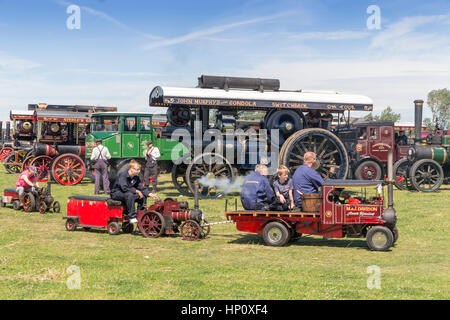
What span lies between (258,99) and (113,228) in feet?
22.9

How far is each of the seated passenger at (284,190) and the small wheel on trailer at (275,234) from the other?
1.15 feet

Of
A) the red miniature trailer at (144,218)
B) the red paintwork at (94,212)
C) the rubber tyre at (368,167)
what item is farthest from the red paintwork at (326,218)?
the rubber tyre at (368,167)

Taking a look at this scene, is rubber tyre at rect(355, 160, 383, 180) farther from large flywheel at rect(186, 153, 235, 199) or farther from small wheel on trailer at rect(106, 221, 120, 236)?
small wheel on trailer at rect(106, 221, 120, 236)

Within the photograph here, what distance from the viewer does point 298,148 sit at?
16.0 m

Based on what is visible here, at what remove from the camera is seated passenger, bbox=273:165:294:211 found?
9.18 metres

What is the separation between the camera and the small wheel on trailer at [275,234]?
8.87 m

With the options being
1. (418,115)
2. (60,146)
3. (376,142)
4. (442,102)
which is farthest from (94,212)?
(442,102)

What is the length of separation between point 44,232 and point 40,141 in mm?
10836

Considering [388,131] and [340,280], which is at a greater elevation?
[388,131]

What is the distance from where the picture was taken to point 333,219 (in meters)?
8.62

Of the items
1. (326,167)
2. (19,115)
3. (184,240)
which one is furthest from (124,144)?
(19,115)

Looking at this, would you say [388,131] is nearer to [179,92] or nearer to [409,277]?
[179,92]

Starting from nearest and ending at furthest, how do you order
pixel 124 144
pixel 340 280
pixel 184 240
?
1. pixel 340 280
2. pixel 184 240
3. pixel 124 144

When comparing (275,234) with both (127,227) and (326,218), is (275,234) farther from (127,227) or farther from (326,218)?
(127,227)
